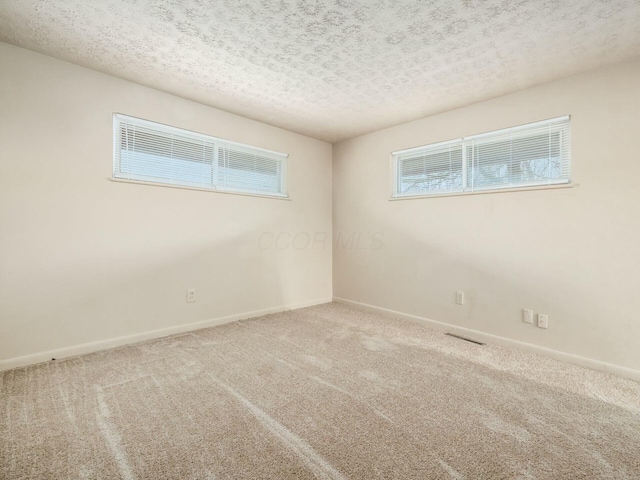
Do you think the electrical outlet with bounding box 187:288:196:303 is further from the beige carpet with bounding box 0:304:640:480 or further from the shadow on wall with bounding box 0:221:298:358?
the beige carpet with bounding box 0:304:640:480

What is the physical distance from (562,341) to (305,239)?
2.94 meters

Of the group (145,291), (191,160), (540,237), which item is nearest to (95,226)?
(145,291)

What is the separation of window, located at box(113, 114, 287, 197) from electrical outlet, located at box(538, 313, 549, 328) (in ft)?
9.98

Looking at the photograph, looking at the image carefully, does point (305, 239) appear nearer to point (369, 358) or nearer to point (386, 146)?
point (386, 146)

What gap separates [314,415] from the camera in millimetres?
1668

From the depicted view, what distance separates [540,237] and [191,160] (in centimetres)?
346

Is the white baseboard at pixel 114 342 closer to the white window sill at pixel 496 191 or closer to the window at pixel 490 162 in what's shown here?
the white window sill at pixel 496 191

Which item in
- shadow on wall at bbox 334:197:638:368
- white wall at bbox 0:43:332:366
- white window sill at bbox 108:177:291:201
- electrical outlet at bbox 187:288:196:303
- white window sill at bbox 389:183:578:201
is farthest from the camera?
electrical outlet at bbox 187:288:196:303

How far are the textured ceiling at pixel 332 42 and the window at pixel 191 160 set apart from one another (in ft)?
1.43

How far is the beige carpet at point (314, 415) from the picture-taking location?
1304 mm

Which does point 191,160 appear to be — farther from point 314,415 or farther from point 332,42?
point 314,415

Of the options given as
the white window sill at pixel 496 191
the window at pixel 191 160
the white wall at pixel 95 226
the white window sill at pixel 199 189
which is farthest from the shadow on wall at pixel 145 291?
the white window sill at pixel 496 191

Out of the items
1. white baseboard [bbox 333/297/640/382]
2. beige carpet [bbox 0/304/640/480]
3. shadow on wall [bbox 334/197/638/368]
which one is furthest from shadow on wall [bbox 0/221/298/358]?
white baseboard [bbox 333/297/640/382]

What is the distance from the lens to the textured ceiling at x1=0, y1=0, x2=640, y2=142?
1791mm
